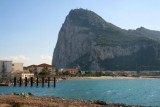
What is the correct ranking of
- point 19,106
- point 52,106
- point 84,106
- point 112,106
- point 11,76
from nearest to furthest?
point 19,106 < point 52,106 < point 84,106 < point 112,106 < point 11,76

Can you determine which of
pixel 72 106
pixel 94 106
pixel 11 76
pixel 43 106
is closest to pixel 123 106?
pixel 94 106

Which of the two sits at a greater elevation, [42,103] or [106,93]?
[106,93]

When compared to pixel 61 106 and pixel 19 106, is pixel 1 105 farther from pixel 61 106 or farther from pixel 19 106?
pixel 61 106

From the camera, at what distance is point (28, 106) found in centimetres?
4616

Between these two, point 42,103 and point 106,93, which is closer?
point 42,103

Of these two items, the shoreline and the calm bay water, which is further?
the calm bay water

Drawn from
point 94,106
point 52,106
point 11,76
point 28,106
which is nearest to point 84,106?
point 94,106

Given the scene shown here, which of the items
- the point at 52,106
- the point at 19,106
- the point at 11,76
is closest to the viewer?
the point at 19,106

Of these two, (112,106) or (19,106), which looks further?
(112,106)

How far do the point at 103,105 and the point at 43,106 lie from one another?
10.9 meters

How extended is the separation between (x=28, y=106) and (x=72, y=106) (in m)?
6.32

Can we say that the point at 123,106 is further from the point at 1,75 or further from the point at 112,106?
the point at 1,75

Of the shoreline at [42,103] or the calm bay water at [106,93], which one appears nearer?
the shoreline at [42,103]

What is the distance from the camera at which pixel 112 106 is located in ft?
180
